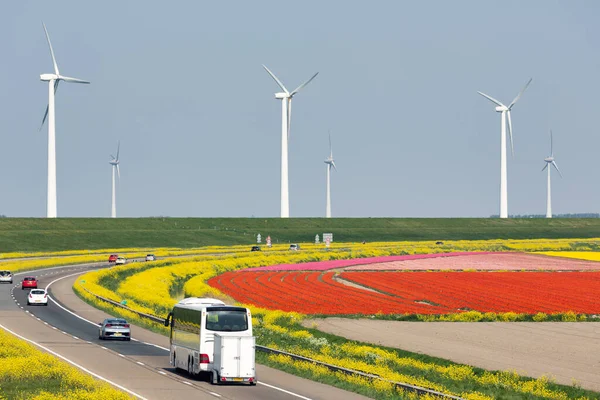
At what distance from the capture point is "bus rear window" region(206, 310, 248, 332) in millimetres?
44844

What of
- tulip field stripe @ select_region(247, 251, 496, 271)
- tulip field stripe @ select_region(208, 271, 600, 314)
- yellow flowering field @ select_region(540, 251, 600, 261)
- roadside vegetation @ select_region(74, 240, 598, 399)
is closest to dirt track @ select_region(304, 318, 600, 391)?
roadside vegetation @ select_region(74, 240, 598, 399)

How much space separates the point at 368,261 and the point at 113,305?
70874 millimetres

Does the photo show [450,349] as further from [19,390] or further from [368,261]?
[368,261]

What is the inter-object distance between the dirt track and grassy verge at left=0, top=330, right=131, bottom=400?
60.6 ft

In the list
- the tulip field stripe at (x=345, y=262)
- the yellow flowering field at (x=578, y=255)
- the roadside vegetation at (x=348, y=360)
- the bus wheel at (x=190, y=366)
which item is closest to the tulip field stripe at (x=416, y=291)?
the roadside vegetation at (x=348, y=360)

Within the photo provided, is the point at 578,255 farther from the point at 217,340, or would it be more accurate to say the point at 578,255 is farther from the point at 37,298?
the point at 217,340

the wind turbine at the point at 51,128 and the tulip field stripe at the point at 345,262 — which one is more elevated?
the wind turbine at the point at 51,128

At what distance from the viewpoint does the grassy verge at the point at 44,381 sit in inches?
1423

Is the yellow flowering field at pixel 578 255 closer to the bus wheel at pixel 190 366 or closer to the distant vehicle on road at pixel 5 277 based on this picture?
the distant vehicle on road at pixel 5 277

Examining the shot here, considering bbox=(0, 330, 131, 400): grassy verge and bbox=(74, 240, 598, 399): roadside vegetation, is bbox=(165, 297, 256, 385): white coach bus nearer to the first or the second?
bbox=(74, 240, 598, 399): roadside vegetation

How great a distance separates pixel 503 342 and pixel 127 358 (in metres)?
20.7

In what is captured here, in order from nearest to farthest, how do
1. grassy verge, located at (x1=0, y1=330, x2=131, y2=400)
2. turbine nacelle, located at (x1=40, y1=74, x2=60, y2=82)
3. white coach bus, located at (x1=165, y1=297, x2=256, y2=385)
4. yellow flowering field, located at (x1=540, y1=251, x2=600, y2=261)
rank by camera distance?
grassy verge, located at (x1=0, y1=330, x2=131, y2=400), white coach bus, located at (x1=165, y1=297, x2=256, y2=385), yellow flowering field, located at (x1=540, y1=251, x2=600, y2=261), turbine nacelle, located at (x1=40, y1=74, x2=60, y2=82)

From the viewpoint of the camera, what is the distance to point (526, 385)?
136ft

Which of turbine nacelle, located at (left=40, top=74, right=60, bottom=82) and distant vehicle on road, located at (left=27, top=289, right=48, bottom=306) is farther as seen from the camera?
turbine nacelle, located at (left=40, top=74, right=60, bottom=82)
